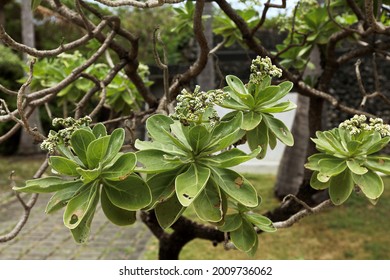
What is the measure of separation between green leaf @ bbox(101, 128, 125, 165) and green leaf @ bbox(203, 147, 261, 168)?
172 mm

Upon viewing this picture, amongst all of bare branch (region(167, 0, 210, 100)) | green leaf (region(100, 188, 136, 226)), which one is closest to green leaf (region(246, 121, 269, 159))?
green leaf (region(100, 188, 136, 226))

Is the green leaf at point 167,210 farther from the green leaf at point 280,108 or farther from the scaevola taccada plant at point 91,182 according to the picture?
the green leaf at point 280,108

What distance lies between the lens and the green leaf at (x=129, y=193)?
1.06m

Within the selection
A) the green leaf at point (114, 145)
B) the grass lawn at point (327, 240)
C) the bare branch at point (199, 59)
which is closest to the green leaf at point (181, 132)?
the green leaf at point (114, 145)

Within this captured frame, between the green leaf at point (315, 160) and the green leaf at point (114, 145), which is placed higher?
the green leaf at point (114, 145)

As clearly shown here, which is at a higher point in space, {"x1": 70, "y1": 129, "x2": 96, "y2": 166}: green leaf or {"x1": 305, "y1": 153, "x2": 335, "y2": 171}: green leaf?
{"x1": 70, "y1": 129, "x2": 96, "y2": 166}: green leaf

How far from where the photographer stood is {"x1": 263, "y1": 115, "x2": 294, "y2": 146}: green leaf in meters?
1.31

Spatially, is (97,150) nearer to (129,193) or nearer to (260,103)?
(129,193)

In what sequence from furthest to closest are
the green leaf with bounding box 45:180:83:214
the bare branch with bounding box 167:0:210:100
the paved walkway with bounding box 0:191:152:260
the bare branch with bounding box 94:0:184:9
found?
1. the paved walkway with bounding box 0:191:152:260
2. the bare branch with bounding box 167:0:210:100
3. the bare branch with bounding box 94:0:184:9
4. the green leaf with bounding box 45:180:83:214

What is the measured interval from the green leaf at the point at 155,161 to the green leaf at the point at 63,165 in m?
0.13

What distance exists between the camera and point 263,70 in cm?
129

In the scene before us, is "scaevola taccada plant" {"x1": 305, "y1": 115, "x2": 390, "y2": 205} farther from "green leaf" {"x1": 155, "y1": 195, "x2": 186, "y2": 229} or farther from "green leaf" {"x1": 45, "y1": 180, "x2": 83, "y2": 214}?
"green leaf" {"x1": 45, "y1": 180, "x2": 83, "y2": 214}
